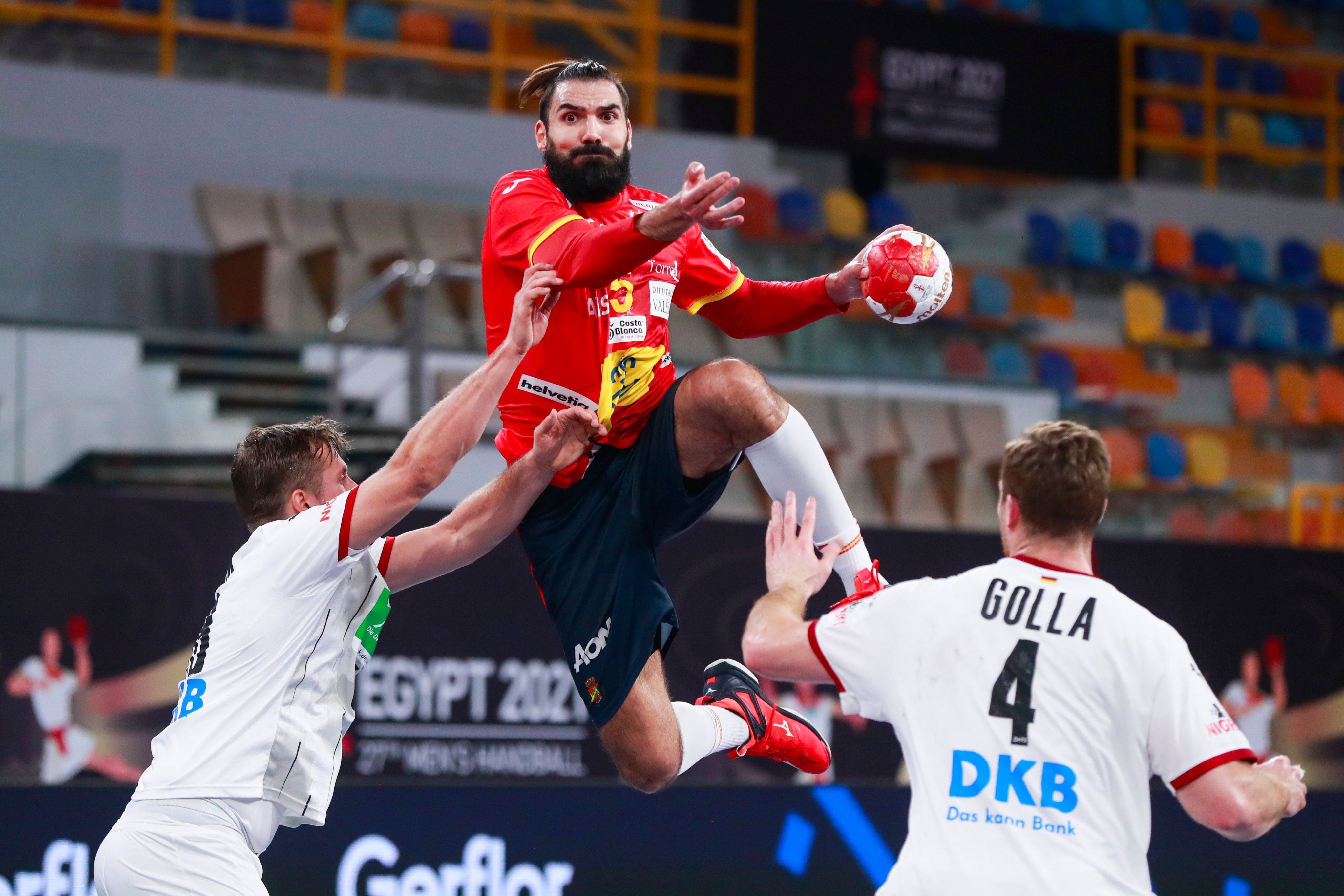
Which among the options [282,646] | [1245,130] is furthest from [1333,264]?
[282,646]

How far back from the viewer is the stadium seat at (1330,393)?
46.6 feet

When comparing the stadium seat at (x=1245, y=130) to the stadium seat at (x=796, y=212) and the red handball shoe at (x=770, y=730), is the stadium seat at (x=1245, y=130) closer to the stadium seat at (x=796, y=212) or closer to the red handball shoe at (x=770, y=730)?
the stadium seat at (x=796, y=212)

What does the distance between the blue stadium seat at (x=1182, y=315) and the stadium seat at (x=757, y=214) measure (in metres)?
4.24

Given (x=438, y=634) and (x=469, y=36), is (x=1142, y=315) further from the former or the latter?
(x=438, y=634)

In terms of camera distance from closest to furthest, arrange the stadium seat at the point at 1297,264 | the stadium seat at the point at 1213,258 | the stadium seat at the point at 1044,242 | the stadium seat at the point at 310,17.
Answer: the stadium seat at the point at 310,17 → the stadium seat at the point at 1044,242 → the stadium seat at the point at 1213,258 → the stadium seat at the point at 1297,264

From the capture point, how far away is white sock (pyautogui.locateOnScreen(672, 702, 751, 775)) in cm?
443

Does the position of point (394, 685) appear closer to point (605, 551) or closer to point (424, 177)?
point (605, 551)

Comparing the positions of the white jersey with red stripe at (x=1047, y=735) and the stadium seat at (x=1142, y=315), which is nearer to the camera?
the white jersey with red stripe at (x=1047, y=735)

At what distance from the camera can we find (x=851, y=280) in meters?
4.37

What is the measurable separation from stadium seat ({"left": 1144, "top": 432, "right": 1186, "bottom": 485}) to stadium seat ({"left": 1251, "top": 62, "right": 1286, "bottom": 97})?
18.3ft

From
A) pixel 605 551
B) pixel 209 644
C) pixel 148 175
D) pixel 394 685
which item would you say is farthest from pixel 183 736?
pixel 148 175

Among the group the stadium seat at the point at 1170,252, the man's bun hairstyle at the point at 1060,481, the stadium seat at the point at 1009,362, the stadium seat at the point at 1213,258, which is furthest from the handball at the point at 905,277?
the stadium seat at the point at 1213,258

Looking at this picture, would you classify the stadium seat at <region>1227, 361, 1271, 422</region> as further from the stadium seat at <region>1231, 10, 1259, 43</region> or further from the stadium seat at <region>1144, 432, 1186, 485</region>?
the stadium seat at <region>1231, 10, 1259, 43</region>

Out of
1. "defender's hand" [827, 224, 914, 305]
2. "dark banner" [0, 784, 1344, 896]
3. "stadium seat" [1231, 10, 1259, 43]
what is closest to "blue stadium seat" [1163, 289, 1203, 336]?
"stadium seat" [1231, 10, 1259, 43]
